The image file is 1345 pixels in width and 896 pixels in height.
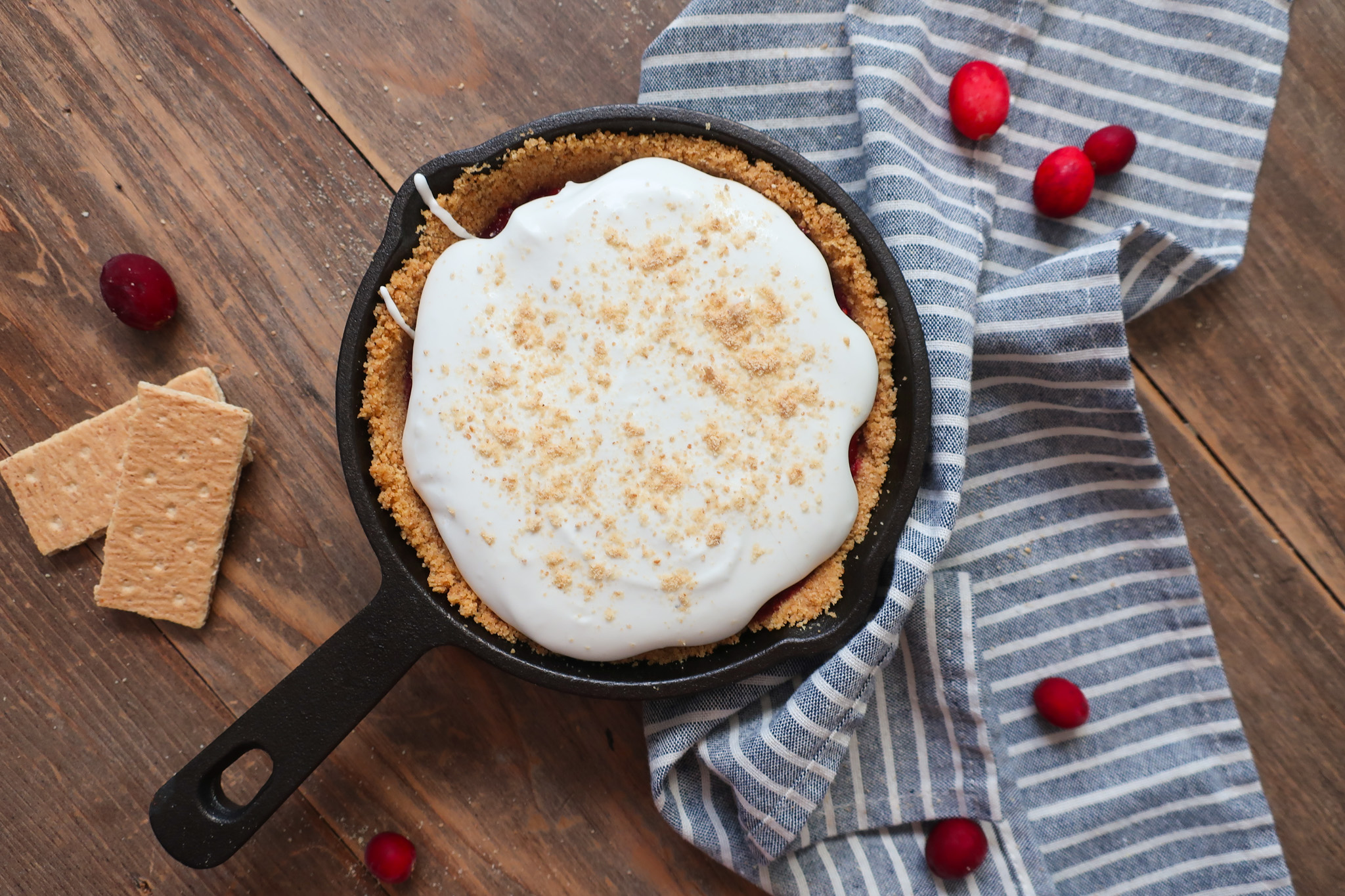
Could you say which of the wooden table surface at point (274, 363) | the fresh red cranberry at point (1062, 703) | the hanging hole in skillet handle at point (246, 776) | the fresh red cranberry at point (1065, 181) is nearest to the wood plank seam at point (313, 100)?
the wooden table surface at point (274, 363)

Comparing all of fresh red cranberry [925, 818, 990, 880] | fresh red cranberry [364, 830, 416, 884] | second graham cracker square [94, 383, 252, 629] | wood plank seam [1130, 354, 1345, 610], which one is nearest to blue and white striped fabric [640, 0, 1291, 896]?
fresh red cranberry [925, 818, 990, 880]

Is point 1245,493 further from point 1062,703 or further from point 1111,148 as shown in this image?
point 1111,148

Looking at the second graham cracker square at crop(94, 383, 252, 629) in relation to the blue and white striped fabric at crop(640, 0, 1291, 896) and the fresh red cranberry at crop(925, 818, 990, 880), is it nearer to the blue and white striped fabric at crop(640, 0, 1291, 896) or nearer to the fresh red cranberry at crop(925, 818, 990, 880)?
the blue and white striped fabric at crop(640, 0, 1291, 896)

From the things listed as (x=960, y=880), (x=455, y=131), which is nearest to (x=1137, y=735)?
(x=960, y=880)

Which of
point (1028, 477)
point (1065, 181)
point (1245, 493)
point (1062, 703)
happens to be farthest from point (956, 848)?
point (1065, 181)

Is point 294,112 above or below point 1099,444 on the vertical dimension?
above

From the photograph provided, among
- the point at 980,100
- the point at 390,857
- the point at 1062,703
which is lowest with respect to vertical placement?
the point at 390,857

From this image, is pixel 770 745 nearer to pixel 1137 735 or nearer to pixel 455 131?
pixel 1137 735
